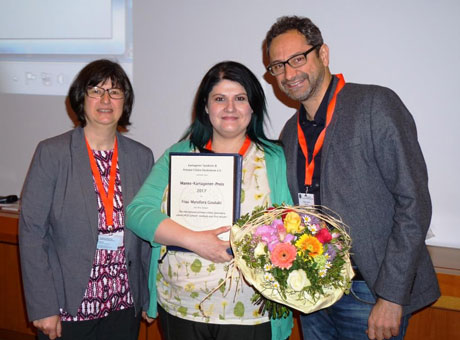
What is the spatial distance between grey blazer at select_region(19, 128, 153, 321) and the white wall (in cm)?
134

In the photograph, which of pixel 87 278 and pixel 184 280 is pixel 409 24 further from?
pixel 87 278

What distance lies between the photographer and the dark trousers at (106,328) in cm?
208

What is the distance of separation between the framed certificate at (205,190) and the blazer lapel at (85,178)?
388 millimetres

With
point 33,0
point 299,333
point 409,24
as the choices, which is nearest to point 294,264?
point 299,333

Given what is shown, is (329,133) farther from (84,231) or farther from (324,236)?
(84,231)

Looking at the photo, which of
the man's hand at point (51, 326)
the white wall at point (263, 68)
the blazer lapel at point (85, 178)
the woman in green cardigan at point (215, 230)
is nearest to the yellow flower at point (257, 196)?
the woman in green cardigan at point (215, 230)

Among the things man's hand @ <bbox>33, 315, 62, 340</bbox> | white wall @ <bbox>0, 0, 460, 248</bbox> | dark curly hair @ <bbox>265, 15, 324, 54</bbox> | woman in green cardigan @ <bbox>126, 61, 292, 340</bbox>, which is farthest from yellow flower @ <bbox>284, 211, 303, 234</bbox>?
white wall @ <bbox>0, 0, 460, 248</bbox>

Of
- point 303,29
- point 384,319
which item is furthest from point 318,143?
point 384,319

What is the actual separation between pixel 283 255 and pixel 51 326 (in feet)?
3.88

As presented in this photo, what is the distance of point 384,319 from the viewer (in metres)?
1.73

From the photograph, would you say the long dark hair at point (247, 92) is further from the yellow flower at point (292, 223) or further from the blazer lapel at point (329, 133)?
the yellow flower at point (292, 223)

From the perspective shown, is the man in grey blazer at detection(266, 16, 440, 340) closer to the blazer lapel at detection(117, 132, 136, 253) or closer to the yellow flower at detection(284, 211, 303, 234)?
the yellow flower at detection(284, 211, 303, 234)

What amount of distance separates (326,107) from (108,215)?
3.55ft

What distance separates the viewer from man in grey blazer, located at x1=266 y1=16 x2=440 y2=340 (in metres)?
1.68
